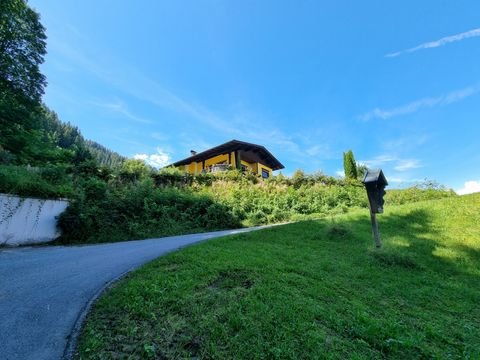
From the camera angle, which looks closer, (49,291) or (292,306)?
(292,306)

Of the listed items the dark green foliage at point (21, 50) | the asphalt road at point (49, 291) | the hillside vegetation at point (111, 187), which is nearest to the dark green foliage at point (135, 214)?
the hillside vegetation at point (111, 187)

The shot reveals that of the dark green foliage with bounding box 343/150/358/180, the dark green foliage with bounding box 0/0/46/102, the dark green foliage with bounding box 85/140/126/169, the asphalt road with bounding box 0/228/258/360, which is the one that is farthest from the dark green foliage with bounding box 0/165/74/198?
the dark green foliage with bounding box 343/150/358/180

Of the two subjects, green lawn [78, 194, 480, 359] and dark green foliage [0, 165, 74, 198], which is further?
dark green foliage [0, 165, 74, 198]

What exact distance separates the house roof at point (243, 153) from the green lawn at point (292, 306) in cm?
2064

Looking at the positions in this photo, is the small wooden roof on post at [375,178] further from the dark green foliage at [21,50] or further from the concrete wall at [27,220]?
the dark green foliage at [21,50]

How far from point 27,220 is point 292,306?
30.0 feet

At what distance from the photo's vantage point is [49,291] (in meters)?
4.16

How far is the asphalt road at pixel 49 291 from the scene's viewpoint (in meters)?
2.75

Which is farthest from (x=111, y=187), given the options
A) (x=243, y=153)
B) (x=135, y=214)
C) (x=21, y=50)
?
(x=243, y=153)

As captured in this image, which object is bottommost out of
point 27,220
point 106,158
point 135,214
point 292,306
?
point 292,306

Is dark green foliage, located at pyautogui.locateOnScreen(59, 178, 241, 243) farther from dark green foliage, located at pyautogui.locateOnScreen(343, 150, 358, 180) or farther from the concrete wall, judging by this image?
dark green foliage, located at pyautogui.locateOnScreen(343, 150, 358, 180)

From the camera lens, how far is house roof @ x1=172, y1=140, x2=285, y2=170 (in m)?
27.4

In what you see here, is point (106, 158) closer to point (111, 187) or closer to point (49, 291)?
point (111, 187)

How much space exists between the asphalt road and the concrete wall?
960mm
